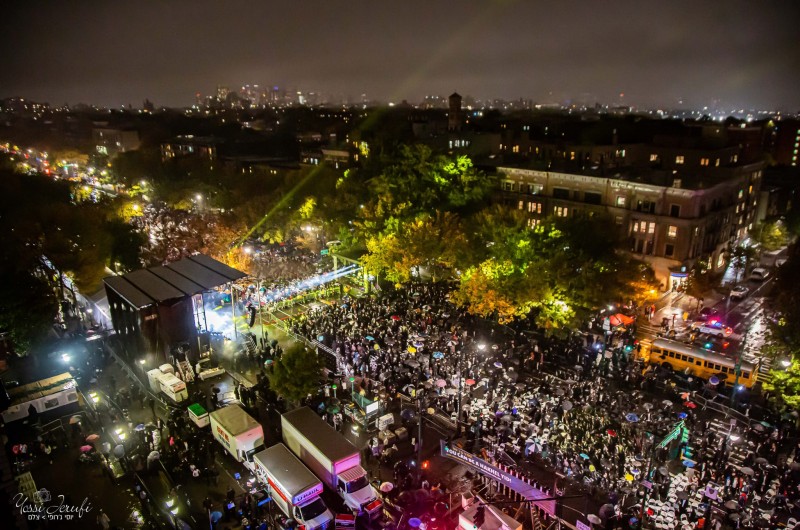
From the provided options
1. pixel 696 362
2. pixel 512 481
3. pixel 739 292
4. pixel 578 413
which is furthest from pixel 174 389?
pixel 739 292

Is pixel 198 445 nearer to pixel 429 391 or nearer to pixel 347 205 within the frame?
pixel 429 391

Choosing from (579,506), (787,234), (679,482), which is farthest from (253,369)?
(787,234)

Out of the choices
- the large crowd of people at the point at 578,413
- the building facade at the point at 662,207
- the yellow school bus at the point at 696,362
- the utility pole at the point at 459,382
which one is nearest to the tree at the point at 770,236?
the building facade at the point at 662,207

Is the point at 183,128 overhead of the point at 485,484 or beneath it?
overhead

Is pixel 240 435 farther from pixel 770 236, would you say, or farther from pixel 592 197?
pixel 770 236

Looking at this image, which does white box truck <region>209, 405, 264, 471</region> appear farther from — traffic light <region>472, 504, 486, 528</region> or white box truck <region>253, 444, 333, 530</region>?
traffic light <region>472, 504, 486, 528</region>

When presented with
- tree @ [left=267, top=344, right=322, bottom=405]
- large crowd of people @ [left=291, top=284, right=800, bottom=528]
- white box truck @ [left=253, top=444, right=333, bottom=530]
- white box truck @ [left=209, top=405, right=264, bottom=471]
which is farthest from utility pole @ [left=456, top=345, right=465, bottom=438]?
white box truck @ [left=209, top=405, right=264, bottom=471]

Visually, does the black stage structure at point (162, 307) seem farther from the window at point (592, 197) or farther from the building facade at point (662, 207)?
the window at point (592, 197)
